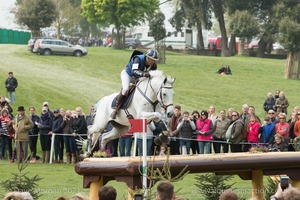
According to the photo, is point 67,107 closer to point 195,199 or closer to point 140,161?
point 195,199

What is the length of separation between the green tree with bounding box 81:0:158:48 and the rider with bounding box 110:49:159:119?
5374cm

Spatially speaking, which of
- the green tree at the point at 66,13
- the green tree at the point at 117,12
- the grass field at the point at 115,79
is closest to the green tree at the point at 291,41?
the grass field at the point at 115,79

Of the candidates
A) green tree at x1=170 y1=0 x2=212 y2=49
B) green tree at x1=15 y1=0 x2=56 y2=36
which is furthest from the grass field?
green tree at x1=170 y1=0 x2=212 y2=49

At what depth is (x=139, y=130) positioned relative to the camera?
11.6 m

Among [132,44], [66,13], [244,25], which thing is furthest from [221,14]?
[66,13]

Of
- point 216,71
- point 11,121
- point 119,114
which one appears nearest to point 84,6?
point 216,71

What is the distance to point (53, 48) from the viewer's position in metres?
57.3

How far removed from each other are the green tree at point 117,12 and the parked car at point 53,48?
43.7 feet

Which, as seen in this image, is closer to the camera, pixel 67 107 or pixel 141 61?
pixel 141 61

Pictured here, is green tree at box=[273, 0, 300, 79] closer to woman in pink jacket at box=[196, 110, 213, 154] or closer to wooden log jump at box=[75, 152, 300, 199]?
woman in pink jacket at box=[196, 110, 213, 154]

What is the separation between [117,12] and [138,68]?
55.6 meters

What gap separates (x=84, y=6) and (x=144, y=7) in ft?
18.2

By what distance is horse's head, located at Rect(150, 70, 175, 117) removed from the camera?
17.1 metres

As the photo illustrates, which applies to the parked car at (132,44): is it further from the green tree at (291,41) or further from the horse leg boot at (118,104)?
the horse leg boot at (118,104)
